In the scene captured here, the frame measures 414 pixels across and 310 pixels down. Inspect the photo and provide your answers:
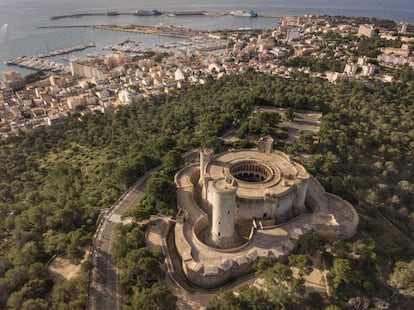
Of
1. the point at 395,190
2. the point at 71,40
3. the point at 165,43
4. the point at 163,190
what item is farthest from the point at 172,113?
the point at 71,40

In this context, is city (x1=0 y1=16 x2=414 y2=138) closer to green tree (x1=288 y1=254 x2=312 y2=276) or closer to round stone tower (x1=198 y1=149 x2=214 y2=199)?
round stone tower (x1=198 y1=149 x2=214 y2=199)

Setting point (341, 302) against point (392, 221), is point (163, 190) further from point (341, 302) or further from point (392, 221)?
point (392, 221)

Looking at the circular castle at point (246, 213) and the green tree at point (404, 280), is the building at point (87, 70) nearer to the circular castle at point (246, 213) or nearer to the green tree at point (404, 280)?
the circular castle at point (246, 213)

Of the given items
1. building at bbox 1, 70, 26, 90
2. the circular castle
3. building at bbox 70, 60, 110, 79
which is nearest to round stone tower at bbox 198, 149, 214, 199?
the circular castle

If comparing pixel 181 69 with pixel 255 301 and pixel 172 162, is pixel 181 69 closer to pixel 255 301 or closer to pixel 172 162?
pixel 172 162

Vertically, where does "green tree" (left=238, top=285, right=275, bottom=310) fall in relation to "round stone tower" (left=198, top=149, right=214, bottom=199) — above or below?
below

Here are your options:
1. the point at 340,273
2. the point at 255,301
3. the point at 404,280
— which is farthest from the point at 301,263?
the point at 404,280

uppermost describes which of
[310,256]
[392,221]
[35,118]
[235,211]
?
[235,211]
